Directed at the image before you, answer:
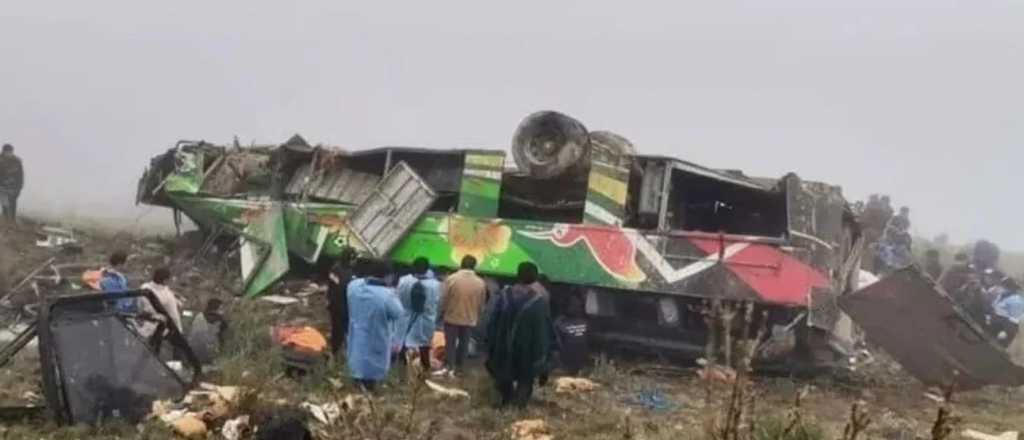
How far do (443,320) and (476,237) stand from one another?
6.00 feet

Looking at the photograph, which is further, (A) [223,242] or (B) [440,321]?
(A) [223,242]

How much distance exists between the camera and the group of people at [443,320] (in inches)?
326

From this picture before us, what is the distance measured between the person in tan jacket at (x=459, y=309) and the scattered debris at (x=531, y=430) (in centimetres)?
222

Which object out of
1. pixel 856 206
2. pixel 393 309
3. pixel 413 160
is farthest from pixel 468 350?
pixel 856 206

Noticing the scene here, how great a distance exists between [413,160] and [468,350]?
128 inches

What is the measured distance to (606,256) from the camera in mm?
10859

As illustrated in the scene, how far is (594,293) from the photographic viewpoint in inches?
436

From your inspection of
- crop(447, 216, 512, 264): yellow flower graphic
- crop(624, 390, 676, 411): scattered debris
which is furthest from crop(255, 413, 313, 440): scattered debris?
crop(447, 216, 512, 264): yellow flower graphic

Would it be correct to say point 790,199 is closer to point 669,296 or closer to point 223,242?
point 669,296

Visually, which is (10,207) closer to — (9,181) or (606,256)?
(9,181)

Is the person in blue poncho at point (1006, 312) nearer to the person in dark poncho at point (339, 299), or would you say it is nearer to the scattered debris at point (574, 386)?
the scattered debris at point (574, 386)

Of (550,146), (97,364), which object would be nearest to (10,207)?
(550,146)

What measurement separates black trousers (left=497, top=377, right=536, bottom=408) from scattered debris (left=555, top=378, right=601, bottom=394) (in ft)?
2.97

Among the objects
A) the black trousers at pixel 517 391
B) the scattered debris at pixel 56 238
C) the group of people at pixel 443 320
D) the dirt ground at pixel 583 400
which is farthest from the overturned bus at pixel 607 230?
the scattered debris at pixel 56 238
